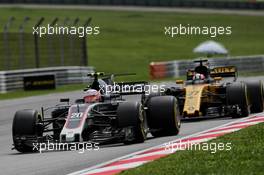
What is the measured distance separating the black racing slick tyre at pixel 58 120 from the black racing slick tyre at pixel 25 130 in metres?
0.31

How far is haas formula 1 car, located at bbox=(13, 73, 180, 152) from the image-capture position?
45.6 ft

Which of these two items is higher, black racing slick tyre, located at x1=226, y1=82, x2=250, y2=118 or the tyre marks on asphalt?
black racing slick tyre, located at x1=226, y1=82, x2=250, y2=118

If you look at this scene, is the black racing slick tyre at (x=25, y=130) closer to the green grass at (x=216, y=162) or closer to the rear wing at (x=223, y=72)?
the green grass at (x=216, y=162)

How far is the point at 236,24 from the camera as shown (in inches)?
2566

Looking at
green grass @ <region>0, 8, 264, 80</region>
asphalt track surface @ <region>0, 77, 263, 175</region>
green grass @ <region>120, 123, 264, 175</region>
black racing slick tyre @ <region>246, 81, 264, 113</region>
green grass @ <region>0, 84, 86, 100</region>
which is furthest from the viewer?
green grass @ <region>0, 8, 264, 80</region>

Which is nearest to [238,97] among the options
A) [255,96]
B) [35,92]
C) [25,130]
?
[255,96]

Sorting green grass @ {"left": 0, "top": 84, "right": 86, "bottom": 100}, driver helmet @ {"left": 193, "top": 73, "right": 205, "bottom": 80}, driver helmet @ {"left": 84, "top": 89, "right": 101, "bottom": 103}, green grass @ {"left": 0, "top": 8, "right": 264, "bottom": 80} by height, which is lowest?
green grass @ {"left": 0, "top": 84, "right": 86, "bottom": 100}

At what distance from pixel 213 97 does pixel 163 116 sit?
3.47 metres

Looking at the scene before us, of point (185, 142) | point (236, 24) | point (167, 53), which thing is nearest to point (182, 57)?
point (167, 53)

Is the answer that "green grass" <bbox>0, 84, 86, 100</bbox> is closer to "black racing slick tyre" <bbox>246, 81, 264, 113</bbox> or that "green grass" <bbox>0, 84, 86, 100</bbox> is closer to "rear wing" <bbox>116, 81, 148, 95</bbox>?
"black racing slick tyre" <bbox>246, 81, 264, 113</bbox>

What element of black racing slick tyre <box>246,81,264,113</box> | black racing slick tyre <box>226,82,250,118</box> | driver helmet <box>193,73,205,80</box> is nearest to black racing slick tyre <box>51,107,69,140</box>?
black racing slick tyre <box>226,82,250,118</box>

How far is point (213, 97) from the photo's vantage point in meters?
18.2

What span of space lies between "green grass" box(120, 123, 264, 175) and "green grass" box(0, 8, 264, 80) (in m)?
34.0

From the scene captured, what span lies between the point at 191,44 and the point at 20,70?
27.7 m
